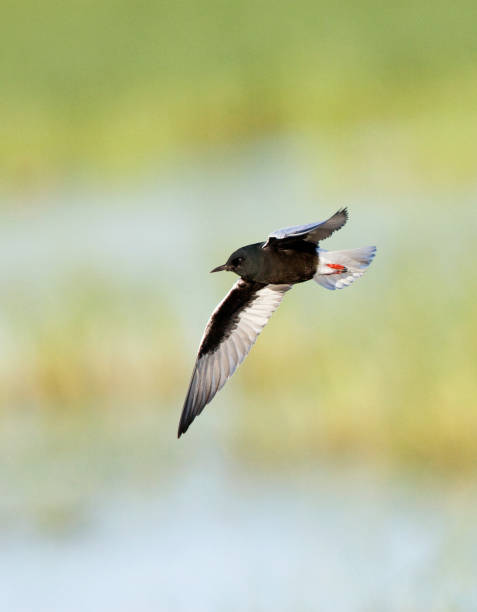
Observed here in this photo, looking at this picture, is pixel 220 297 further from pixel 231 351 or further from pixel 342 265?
pixel 342 265

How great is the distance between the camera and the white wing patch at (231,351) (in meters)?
6.05

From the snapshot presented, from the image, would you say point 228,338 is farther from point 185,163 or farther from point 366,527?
point 185,163

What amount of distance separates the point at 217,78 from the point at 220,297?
3.87 metres

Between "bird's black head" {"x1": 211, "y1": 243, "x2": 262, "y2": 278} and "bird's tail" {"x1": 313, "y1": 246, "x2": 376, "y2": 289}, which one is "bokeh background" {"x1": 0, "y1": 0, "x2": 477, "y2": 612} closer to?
"bird's tail" {"x1": 313, "y1": 246, "x2": 376, "y2": 289}

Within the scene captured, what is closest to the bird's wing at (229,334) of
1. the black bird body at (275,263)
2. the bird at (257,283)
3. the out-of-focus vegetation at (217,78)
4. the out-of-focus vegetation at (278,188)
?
the bird at (257,283)

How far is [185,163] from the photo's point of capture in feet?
40.4

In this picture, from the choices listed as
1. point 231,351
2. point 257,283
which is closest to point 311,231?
point 257,283

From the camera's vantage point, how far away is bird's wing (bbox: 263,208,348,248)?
5.04m

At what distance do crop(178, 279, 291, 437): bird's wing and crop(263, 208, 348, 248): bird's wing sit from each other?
1.83ft

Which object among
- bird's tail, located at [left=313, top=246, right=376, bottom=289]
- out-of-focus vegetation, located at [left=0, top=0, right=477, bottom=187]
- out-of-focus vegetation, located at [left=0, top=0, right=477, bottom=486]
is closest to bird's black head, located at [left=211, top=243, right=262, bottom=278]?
bird's tail, located at [left=313, top=246, right=376, bottom=289]

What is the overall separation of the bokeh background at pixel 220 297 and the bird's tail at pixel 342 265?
3.74 feet

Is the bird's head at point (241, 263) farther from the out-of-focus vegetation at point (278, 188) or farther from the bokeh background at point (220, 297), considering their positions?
the out-of-focus vegetation at point (278, 188)

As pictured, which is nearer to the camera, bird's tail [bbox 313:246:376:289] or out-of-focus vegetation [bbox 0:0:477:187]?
bird's tail [bbox 313:246:376:289]

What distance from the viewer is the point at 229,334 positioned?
6.20 m
